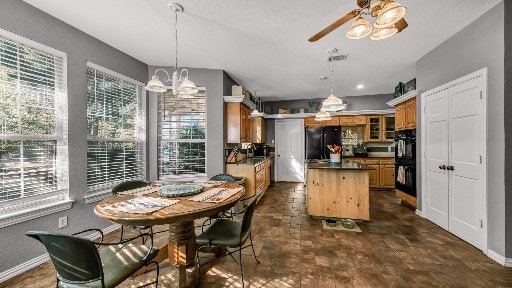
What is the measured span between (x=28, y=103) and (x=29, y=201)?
3.61 feet

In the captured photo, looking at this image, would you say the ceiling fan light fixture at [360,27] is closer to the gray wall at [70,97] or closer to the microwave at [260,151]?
the gray wall at [70,97]

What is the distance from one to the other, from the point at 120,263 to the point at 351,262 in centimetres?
229

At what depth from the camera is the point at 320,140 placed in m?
6.96

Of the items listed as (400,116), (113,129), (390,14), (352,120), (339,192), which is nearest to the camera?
(390,14)

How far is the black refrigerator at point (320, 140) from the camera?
22.5 ft

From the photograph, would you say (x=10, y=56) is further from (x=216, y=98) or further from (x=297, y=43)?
(x=297, y=43)

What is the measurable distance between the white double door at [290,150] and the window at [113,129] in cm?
467

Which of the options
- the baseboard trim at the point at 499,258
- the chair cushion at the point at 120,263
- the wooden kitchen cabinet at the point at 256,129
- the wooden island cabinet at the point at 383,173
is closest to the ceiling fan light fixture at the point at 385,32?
the chair cushion at the point at 120,263

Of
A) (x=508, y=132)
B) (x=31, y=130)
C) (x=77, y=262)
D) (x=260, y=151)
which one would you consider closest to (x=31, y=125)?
(x=31, y=130)

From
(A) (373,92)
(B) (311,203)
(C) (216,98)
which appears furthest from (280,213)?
(A) (373,92)

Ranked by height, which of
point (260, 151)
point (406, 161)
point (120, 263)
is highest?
point (260, 151)

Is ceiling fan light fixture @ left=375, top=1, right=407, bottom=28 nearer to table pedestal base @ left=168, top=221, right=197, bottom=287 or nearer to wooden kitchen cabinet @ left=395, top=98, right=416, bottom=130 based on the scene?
table pedestal base @ left=168, top=221, right=197, bottom=287

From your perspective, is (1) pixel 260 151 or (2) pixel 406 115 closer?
(2) pixel 406 115

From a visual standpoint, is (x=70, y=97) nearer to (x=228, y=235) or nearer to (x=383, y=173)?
(x=228, y=235)
